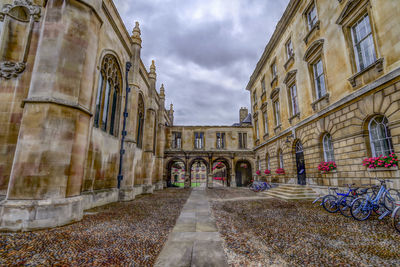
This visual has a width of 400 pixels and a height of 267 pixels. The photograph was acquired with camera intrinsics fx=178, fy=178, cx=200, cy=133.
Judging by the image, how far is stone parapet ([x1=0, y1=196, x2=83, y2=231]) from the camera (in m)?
4.13

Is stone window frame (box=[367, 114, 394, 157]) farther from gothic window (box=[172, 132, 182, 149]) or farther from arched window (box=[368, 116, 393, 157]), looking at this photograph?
gothic window (box=[172, 132, 182, 149])

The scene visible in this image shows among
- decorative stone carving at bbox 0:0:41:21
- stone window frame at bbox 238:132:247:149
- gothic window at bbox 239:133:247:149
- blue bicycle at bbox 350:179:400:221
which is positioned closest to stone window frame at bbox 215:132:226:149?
stone window frame at bbox 238:132:247:149

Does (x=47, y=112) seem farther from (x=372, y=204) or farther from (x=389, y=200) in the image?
(x=389, y=200)

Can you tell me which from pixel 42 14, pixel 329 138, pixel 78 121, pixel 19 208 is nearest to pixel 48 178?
pixel 19 208

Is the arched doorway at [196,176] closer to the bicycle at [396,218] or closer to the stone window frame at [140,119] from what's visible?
the stone window frame at [140,119]

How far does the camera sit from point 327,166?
8.77 meters

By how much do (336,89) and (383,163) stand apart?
4097 mm

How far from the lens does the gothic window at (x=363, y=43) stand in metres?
7.12

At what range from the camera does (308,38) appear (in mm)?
10883

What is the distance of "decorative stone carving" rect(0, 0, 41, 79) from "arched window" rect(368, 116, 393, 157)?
12.7 metres

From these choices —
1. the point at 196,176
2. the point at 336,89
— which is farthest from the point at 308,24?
the point at 196,176

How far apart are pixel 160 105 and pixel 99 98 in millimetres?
11162

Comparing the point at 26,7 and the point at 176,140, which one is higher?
the point at 26,7

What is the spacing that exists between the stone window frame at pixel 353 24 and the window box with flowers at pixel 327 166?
372cm
